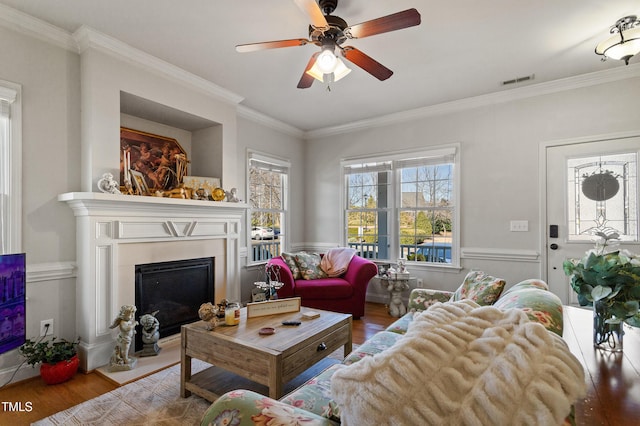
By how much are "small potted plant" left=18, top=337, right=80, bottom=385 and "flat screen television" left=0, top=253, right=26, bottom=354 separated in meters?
0.12

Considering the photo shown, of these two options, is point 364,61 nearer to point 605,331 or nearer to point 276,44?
point 276,44

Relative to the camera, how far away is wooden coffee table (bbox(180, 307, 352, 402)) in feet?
5.77

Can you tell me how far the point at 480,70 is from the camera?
125 inches

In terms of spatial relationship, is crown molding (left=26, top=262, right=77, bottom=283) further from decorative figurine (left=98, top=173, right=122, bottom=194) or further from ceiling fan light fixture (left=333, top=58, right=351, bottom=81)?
ceiling fan light fixture (left=333, top=58, right=351, bottom=81)

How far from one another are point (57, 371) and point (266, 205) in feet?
9.68

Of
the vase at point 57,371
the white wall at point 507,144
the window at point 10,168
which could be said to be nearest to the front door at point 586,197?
the white wall at point 507,144

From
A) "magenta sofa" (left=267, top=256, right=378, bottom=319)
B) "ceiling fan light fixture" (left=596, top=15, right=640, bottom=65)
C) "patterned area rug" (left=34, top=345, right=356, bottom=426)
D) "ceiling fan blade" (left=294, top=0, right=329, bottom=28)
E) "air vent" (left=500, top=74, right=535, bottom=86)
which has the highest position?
"air vent" (left=500, top=74, right=535, bottom=86)

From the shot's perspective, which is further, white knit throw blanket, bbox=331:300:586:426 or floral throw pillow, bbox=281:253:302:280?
floral throw pillow, bbox=281:253:302:280

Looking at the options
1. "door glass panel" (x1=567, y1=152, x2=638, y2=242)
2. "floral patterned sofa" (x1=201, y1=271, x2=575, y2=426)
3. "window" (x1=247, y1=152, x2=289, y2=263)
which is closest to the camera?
"floral patterned sofa" (x1=201, y1=271, x2=575, y2=426)

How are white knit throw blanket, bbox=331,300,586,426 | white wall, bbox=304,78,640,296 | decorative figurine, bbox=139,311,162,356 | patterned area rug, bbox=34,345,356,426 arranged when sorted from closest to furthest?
white knit throw blanket, bbox=331,300,586,426 → patterned area rug, bbox=34,345,356,426 → decorative figurine, bbox=139,311,162,356 → white wall, bbox=304,78,640,296

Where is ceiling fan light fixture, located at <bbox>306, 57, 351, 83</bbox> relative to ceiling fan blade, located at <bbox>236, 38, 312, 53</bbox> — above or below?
below

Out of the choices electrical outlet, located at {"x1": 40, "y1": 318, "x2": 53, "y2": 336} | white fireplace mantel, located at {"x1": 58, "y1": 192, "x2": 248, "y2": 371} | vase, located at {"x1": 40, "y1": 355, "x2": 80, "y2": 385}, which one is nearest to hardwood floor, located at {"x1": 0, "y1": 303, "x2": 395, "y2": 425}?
vase, located at {"x1": 40, "y1": 355, "x2": 80, "y2": 385}

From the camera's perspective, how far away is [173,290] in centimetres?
319

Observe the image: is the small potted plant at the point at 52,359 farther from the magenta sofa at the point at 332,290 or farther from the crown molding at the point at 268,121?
the crown molding at the point at 268,121
